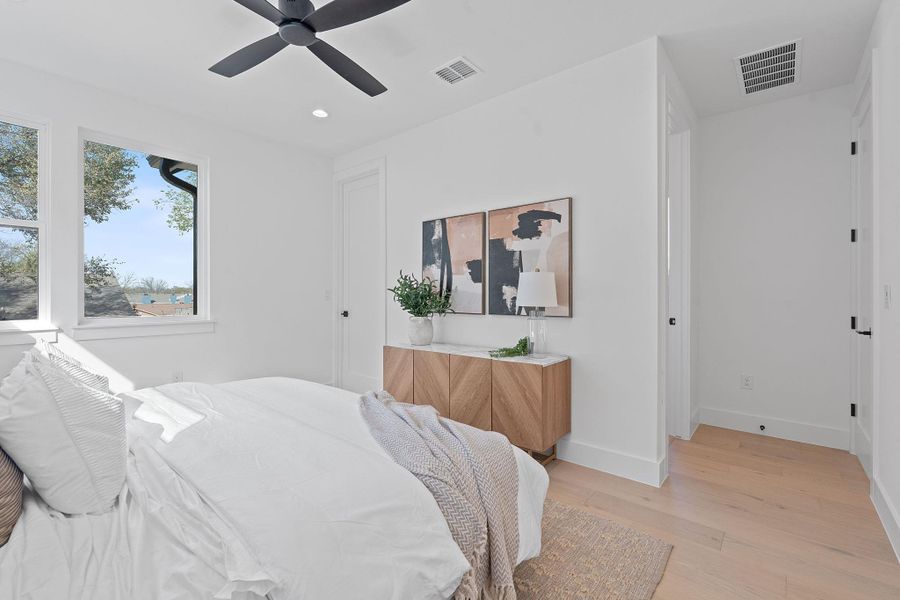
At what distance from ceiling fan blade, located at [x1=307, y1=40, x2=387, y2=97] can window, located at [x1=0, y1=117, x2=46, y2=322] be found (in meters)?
2.35

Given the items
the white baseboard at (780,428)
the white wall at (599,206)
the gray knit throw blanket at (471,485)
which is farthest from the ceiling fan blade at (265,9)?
the white baseboard at (780,428)

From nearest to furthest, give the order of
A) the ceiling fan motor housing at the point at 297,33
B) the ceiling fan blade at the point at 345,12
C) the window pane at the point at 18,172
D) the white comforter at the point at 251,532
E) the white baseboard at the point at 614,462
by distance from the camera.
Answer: the white comforter at the point at 251,532, the ceiling fan blade at the point at 345,12, the ceiling fan motor housing at the point at 297,33, the white baseboard at the point at 614,462, the window pane at the point at 18,172

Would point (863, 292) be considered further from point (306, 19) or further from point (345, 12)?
point (306, 19)

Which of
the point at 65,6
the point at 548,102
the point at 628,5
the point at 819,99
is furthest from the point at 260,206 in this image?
the point at 819,99

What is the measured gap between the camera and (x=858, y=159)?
2982 mm

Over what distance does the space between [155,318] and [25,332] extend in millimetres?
795

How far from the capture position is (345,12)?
194 cm

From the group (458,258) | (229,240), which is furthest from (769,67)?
(229,240)

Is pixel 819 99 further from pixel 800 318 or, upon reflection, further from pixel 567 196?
pixel 567 196

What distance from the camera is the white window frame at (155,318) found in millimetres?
3211

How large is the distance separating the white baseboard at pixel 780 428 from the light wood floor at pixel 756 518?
0.37 feet

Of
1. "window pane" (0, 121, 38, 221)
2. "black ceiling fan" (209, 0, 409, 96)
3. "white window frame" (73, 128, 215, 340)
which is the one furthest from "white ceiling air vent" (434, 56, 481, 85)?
"window pane" (0, 121, 38, 221)

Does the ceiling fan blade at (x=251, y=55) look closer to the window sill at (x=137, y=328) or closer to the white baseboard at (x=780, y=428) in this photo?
the window sill at (x=137, y=328)

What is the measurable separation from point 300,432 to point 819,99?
4151mm
